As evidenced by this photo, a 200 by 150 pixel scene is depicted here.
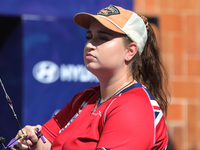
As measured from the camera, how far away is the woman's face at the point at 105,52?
1544mm

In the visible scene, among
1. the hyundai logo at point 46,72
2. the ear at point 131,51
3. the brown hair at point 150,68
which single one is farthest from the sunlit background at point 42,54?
the ear at point 131,51

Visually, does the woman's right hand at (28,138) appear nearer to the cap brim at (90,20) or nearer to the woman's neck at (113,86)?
the woman's neck at (113,86)

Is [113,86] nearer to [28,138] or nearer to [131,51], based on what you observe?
[131,51]

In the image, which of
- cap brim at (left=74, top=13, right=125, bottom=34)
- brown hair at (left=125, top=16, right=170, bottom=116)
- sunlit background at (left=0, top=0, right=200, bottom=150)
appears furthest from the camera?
sunlit background at (left=0, top=0, right=200, bottom=150)

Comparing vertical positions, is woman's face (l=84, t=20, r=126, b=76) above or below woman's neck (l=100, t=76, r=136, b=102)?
above

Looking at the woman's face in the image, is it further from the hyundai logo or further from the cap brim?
the hyundai logo

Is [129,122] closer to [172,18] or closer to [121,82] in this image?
[121,82]

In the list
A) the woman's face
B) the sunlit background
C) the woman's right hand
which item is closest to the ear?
the woman's face

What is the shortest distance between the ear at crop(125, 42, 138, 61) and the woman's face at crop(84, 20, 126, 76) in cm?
2

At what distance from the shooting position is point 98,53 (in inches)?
61.1

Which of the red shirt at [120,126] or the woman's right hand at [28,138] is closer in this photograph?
the red shirt at [120,126]

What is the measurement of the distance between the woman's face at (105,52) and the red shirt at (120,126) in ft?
0.47

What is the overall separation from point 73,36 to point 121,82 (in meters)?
1.57

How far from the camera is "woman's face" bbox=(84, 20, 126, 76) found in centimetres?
154
